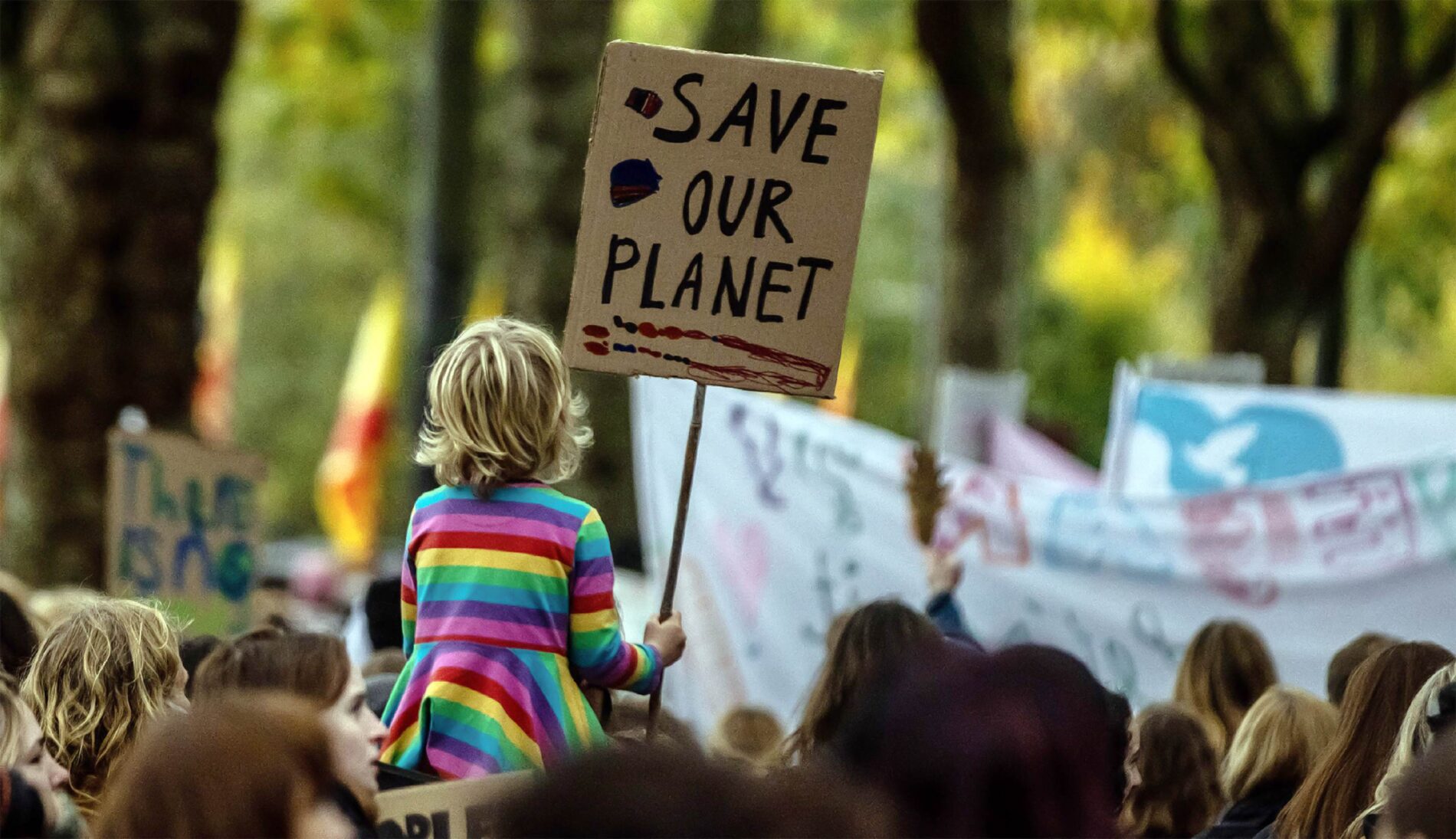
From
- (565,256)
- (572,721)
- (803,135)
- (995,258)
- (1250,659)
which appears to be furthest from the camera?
(995,258)

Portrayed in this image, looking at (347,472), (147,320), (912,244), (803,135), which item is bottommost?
(347,472)

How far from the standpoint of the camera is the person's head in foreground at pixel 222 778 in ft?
6.77

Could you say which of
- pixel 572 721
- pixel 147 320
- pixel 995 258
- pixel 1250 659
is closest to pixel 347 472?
pixel 995 258

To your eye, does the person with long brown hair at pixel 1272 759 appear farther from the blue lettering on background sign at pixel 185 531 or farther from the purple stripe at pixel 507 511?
the blue lettering on background sign at pixel 185 531

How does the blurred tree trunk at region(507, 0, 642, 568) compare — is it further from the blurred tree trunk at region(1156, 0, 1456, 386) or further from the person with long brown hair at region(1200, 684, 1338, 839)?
the person with long brown hair at region(1200, 684, 1338, 839)

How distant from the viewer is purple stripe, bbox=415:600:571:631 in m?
3.55

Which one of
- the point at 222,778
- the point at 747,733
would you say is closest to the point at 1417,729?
the point at 222,778

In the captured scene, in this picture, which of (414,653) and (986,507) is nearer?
(414,653)

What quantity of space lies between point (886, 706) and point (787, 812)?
23.2 inches

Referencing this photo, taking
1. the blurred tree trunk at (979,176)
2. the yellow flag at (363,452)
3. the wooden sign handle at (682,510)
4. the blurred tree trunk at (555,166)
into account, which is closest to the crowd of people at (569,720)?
the wooden sign handle at (682,510)

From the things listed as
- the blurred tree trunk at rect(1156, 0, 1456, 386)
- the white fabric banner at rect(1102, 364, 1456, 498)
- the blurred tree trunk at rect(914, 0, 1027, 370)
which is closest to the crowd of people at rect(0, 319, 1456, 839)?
the white fabric banner at rect(1102, 364, 1456, 498)

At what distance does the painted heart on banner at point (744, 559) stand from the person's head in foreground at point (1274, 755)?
3091 mm

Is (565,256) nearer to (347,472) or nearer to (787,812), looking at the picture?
(347,472)

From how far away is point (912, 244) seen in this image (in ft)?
126
